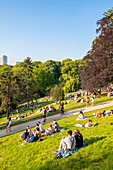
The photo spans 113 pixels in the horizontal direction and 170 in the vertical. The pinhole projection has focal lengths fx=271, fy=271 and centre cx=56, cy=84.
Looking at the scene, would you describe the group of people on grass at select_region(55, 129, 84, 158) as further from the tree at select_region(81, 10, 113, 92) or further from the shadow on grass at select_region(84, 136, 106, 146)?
the tree at select_region(81, 10, 113, 92)

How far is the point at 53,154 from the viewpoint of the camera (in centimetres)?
1357

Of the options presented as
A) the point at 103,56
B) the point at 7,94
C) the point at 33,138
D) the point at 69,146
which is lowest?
the point at 33,138

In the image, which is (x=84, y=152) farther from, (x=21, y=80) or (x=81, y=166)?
(x=21, y=80)

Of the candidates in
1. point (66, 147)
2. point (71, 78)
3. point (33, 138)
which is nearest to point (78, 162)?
point (66, 147)

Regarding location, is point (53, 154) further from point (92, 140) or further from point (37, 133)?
point (37, 133)

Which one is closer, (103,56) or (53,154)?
(53,154)

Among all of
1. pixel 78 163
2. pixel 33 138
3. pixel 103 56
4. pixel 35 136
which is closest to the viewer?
pixel 78 163

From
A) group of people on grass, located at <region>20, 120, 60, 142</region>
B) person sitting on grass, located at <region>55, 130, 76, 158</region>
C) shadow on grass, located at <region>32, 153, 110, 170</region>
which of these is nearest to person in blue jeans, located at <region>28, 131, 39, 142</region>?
group of people on grass, located at <region>20, 120, 60, 142</region>

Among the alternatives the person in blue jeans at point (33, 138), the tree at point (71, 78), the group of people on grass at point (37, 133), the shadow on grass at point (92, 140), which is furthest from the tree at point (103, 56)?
the tree at point (71, 78)

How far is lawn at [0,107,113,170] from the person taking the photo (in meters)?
11.2

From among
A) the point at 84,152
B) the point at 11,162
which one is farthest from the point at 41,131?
the point at 84,152

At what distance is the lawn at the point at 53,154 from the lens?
11.2 meters

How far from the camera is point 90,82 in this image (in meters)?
31.8

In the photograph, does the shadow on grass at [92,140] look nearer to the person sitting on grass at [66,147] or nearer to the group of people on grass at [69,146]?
the group of people on grass at [69,146]
